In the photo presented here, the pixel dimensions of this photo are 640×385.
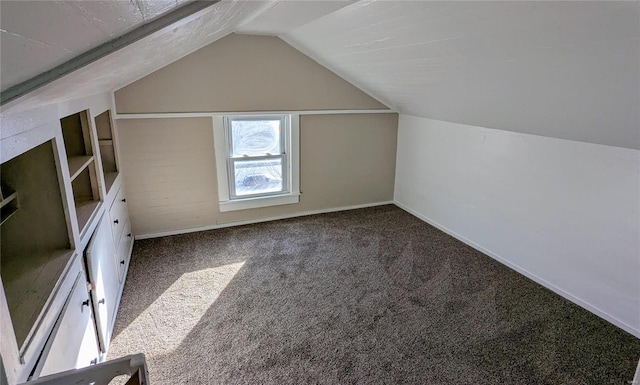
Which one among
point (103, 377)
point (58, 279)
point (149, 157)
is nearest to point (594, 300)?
point (103, 377)

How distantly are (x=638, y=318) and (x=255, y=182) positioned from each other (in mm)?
3385

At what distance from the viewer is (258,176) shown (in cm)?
410

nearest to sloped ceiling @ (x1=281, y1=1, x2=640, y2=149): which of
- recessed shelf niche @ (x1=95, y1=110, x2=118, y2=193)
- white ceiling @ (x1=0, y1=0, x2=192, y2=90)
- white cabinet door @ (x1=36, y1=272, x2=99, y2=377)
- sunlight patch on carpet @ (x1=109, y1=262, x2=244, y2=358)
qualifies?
white ceiling @ (x1=0, y1=0, x2=192, y2=90)

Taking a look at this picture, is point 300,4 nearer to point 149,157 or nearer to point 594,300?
point 149,157

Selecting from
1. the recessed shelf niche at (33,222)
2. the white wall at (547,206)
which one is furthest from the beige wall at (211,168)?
the recessed shelf niche at (33,222)

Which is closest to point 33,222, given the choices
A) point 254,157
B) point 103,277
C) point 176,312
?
point 103,277

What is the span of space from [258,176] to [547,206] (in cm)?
276

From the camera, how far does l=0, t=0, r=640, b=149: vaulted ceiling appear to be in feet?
2.38

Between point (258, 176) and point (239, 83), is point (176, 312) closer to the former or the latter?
point (258, 176)

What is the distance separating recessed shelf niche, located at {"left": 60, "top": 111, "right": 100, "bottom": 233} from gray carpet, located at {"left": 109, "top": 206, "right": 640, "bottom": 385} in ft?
2.66

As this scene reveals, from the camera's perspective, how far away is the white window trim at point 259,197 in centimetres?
370

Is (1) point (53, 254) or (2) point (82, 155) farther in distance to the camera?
(2) point (82, 155)

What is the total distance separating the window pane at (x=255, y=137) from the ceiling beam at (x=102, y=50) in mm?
2629

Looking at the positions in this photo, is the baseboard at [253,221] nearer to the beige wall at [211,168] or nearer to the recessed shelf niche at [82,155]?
the beige wall at [211,168]
